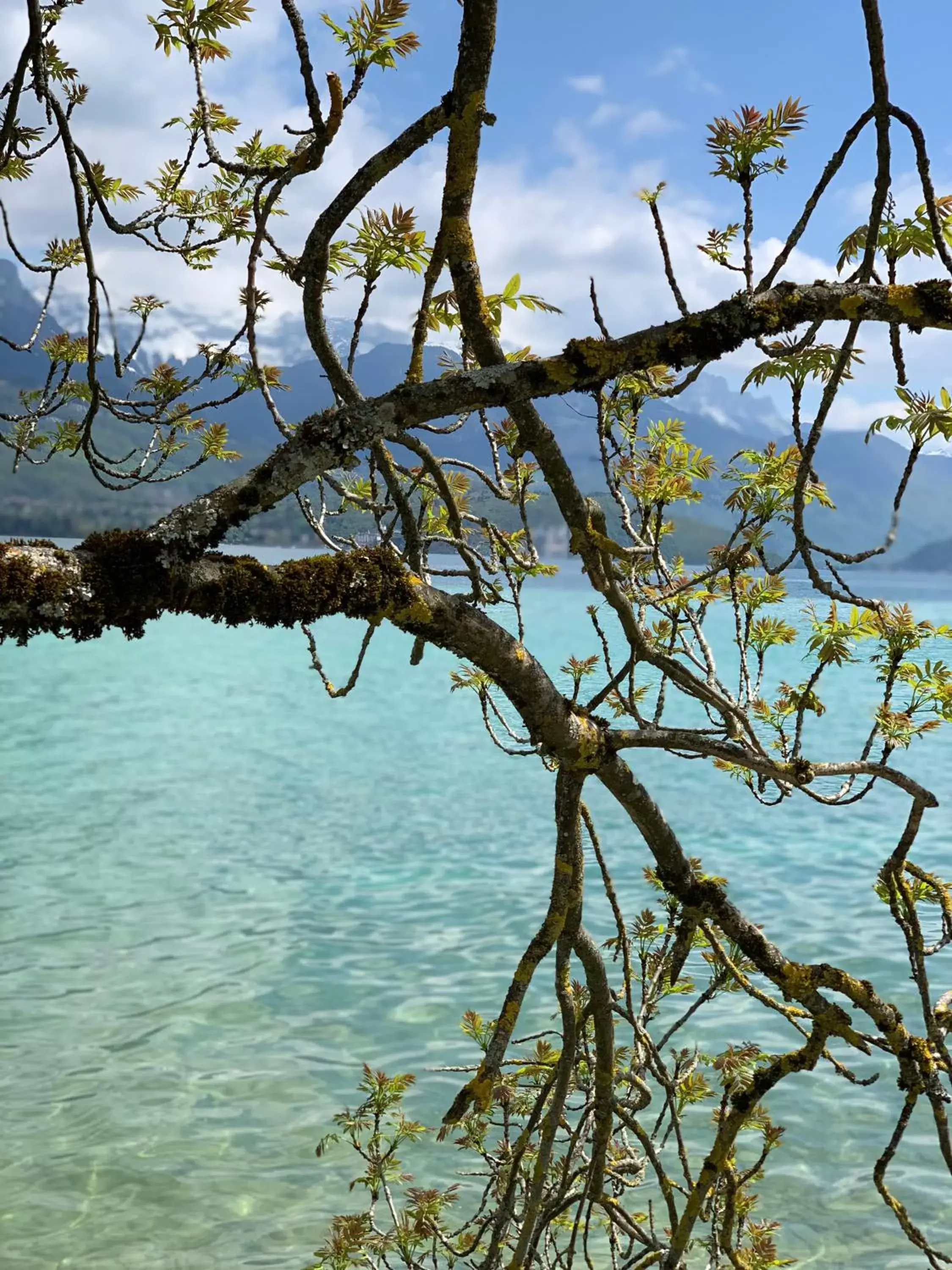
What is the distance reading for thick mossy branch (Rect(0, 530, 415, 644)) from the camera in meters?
1.72

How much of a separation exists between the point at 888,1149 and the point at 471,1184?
16.9 feet

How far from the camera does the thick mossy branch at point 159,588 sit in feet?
5.63

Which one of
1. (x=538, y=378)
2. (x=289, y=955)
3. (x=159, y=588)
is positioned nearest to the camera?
(x=159, y=588)

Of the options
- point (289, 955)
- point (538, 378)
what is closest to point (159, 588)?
point (538, 378)

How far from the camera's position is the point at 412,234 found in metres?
3.10

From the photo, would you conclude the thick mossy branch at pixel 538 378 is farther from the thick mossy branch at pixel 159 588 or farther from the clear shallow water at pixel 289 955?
the clear shallow water at pixel 289 955

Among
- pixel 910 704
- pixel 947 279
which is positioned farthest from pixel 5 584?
pixel 910 704

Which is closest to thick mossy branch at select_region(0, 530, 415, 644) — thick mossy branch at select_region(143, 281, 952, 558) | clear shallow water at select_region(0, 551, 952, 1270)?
thick mossy branch at select_region(143, 281, 952, 558)

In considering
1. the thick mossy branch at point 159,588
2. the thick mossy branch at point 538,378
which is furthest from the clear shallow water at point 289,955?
the thick mossy branch at point 538,378

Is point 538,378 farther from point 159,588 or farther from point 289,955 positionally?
point 289,955

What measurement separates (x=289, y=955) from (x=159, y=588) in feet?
32.1

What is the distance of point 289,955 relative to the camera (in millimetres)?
10984

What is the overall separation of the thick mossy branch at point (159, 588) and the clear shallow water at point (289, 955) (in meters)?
5.26

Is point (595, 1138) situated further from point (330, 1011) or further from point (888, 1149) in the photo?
point (330, 1011)
